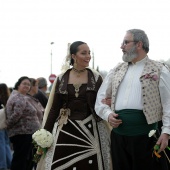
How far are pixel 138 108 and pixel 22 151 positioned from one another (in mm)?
3553

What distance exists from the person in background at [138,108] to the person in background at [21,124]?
3.01 metres

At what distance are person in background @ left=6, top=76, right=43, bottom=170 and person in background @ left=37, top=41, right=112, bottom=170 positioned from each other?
2.17 metres

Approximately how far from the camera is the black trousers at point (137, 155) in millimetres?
3408

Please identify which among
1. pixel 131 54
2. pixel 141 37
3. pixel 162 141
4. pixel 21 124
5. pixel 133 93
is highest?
pixel 141 37

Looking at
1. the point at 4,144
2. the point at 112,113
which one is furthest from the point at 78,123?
the point at 4,144

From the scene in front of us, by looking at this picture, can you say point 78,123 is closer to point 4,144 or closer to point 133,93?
point 133,93

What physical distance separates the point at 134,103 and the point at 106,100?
35 centimetres

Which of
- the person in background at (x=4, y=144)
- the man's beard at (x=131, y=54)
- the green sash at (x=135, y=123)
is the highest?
the man's beard at (x=131, y=54)

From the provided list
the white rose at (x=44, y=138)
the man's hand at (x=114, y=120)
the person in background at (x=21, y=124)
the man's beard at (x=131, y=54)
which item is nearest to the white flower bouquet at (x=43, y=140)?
the white rose at (x=44, y=138)

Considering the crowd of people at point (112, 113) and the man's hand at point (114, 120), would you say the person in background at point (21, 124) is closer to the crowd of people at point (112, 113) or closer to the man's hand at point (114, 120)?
the crowd of people at point (112, 113)

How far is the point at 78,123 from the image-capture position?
163 inches

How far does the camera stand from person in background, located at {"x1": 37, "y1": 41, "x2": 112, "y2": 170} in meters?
4.07

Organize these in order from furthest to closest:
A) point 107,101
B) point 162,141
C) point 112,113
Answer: point 107,101 < point 112,113 < point 162,141

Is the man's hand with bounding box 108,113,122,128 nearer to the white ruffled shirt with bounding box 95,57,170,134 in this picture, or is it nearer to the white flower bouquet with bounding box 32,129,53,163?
the white ruffled shirt with bounding box 95,57,170,134
